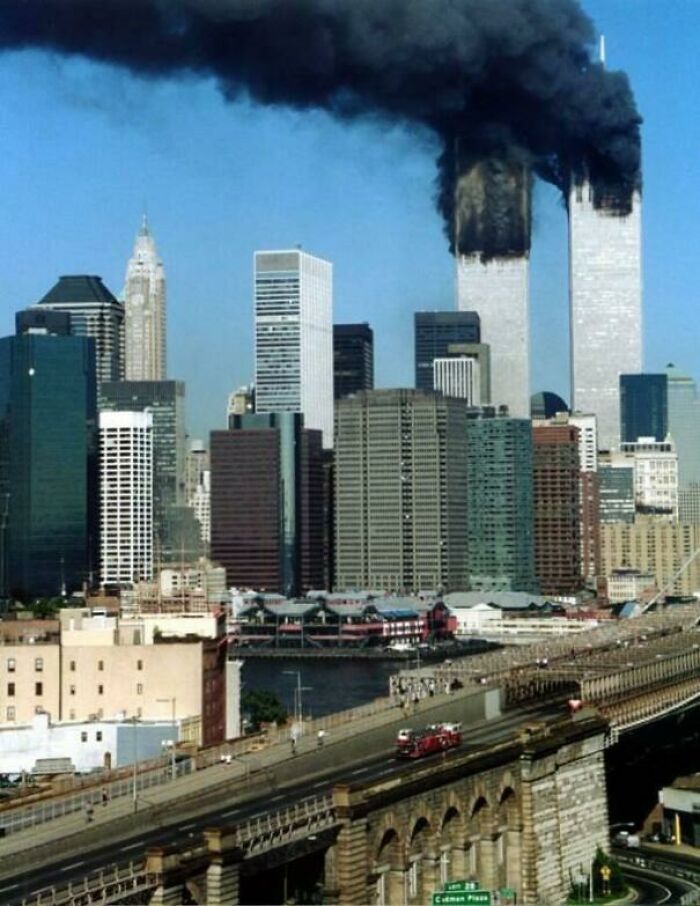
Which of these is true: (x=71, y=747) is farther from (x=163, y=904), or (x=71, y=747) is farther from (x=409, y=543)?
(x=409, y=543)

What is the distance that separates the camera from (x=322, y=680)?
92250mm

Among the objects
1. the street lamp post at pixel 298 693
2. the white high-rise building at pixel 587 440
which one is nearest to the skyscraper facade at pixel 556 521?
the white high-rise building at pixel 587 440

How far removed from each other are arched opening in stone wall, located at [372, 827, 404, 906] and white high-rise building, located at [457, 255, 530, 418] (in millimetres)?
160673

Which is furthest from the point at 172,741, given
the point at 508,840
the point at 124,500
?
the point at 124,500

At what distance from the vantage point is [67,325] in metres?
156

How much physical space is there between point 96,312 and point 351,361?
2401cm

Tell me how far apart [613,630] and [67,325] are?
330 ft

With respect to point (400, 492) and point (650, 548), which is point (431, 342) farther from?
point (400, 492)

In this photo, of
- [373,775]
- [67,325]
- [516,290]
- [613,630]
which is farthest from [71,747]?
[516,290]

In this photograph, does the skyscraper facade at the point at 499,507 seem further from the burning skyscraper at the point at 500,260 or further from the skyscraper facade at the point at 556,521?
the burning skyscraper at the point at 500,260

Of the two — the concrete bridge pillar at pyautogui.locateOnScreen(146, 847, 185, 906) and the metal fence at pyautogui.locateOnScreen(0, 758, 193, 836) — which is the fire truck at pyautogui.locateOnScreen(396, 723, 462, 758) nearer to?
the metal fence at pyautogui.locateOnScreen(0, 758, 193, 836)

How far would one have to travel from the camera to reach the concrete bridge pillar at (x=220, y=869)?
2328 cm

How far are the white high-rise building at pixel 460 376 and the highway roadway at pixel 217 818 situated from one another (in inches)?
6073

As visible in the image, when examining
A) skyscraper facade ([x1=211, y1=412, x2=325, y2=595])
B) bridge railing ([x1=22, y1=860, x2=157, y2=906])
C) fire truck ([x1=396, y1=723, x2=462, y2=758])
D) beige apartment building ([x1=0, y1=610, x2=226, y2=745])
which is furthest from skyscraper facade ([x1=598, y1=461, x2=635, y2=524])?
bridge railing ([x1=22, y1=860, x2=157, y2=906])
